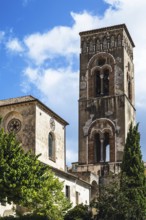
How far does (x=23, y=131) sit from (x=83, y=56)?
23.2 m

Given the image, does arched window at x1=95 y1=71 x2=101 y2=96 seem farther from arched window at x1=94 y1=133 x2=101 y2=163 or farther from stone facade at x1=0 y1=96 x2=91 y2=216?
stone facade at x1=0 y1=96 x2=91 y2=216

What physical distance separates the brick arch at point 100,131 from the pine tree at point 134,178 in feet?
45.0

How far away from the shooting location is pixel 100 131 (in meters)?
54.8

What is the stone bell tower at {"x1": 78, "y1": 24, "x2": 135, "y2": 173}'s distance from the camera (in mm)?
54156

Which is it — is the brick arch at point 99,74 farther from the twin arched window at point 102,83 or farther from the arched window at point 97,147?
the arched window at point 97,147

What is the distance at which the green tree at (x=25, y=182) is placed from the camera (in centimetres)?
2662

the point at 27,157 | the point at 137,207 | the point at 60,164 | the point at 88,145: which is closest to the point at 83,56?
the point at 88,145

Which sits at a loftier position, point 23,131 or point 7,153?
point 23,131

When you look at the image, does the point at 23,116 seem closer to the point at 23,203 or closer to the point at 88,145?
the point at 23,203

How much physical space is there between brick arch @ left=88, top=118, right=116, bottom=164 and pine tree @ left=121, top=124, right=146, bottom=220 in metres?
13.7

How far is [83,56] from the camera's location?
5891 centimetres

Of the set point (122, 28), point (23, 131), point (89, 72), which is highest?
point (122, 28)

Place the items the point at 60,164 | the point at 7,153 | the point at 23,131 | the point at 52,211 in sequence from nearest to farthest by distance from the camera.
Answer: the point at 7,153
the point at 52,211
the point at 23,131
the point at 60,164

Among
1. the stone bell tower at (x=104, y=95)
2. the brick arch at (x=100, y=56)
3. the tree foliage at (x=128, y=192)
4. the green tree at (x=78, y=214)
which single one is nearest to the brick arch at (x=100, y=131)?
the stone bell tower at (x=104, y=95)
